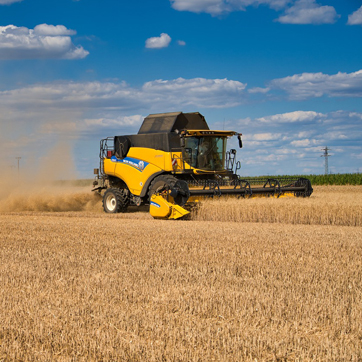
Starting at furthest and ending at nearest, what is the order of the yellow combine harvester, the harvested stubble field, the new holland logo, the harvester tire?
the harvester tire
the new holland logo
the yellow combine harvester
the harvested stubble field

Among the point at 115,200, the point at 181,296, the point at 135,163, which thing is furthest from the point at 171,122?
the point at 181,296

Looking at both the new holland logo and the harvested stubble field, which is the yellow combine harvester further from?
the harvested stubble field

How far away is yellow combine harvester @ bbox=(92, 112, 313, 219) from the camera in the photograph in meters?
13.7

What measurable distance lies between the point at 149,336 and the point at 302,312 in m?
1.45

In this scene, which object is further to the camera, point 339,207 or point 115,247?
point 339,207

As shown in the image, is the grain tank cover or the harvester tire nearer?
the grain tank cover

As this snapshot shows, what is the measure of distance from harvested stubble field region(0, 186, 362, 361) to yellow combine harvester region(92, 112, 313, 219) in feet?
11.3

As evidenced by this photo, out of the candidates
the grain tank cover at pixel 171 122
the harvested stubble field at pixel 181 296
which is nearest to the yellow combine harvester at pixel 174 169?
the grain tank cover at pixel 171 122

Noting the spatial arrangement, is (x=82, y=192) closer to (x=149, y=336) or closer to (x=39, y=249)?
(x=39, y=249)

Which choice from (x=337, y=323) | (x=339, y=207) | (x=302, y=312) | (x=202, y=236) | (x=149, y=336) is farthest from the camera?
(x=339, y=207)

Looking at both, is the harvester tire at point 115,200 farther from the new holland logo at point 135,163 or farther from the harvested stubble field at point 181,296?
the harvested stubble field at point 181,296

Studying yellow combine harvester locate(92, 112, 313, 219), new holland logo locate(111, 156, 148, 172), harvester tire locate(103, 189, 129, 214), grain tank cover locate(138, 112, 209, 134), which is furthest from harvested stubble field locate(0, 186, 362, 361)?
harvester tire locate(103, 189, 129, 214)

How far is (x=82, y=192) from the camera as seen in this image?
19.8 metres

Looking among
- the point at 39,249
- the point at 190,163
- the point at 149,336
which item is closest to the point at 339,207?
the point at 190,163
